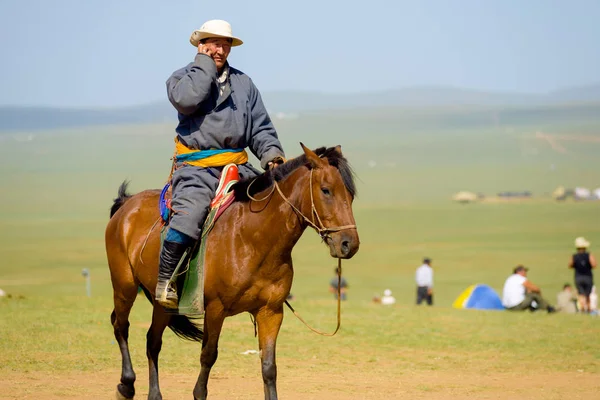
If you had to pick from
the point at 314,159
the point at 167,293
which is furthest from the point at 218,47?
the point at 167,293

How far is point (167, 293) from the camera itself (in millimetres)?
8016

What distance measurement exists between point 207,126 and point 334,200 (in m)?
1.35

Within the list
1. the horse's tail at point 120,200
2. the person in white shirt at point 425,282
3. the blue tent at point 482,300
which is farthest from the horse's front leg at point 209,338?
the person in white shirt at point 425,282

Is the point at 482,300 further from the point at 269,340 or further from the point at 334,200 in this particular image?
the point at 334,200

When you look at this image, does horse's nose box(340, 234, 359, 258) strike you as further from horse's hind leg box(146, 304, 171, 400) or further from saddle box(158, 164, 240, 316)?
horse's hind leg box(146, 304, 171, 400)

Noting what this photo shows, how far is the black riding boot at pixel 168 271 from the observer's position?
796 centimetres

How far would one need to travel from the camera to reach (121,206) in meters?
9.66

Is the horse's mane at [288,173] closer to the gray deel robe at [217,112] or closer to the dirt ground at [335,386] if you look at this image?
the gray deel robe at [217,112]

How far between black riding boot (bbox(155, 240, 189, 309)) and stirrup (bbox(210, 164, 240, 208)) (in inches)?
17.5

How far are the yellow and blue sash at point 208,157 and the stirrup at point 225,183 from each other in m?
0.07

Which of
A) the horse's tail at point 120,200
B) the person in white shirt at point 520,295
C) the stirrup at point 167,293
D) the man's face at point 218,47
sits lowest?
the stirrup at point 167,293

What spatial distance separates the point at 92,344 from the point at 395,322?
507cm

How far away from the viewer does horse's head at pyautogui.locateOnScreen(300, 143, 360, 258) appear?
23.8 feet

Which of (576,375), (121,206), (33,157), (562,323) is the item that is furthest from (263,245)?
(33,157)
